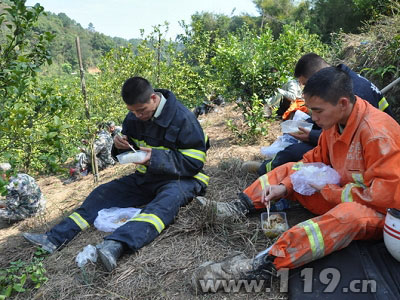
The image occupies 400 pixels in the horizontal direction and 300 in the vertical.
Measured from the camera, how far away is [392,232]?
1.87 metres

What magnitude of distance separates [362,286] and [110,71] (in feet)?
18.1

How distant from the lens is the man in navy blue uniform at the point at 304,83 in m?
2.96

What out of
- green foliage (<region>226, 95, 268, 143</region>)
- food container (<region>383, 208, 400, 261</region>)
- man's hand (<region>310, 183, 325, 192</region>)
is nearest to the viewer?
food container (<region>383, 208, 400, 261</region>)

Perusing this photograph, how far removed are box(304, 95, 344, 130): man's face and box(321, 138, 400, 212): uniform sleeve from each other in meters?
0.29

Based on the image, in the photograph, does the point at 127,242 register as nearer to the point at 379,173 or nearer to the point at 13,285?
the point at 13,285

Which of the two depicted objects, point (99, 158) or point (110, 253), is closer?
point (110, 253)

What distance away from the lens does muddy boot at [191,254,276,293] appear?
208cm

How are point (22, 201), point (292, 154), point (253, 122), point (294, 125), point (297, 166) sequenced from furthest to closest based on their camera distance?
1. point (253, 122)
2. point (22, 201)
3. point (294, 125)
4. point (292, 154)
5. point (297, 166)

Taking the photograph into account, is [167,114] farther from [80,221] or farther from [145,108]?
[80,221]

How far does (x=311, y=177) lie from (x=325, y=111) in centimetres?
53

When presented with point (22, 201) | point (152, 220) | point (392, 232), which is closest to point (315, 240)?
point (392, 232)

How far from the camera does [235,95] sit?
5.87 metres

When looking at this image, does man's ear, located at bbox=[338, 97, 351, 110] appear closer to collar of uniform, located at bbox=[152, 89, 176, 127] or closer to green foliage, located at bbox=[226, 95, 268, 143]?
collar of uniform, located at bbox=[152, 89, 176, 127]

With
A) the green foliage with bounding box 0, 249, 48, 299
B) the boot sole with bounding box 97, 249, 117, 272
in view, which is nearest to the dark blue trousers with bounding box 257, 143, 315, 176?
the boot sole with bounding box 97, 249, 117, 272
